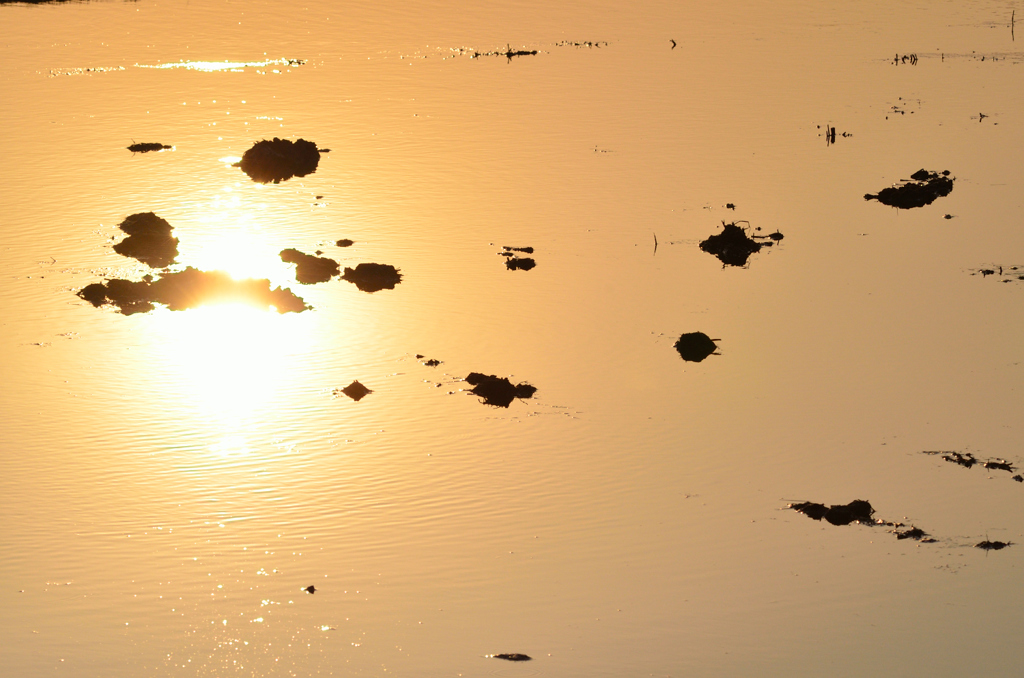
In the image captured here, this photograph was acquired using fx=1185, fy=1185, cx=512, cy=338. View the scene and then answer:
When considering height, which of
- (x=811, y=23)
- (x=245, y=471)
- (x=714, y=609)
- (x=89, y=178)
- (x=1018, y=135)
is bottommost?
(x=714, y=609)

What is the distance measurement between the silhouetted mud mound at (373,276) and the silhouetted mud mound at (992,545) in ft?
26.3

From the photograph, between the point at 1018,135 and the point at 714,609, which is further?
the point at 1018,135

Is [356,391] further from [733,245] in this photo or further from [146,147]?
[146,147]

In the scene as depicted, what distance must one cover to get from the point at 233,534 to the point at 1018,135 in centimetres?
1595

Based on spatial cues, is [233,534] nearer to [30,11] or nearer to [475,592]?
[475,592]

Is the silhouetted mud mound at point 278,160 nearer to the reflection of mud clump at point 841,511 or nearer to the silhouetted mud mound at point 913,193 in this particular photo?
the silhouetted mud mound at point 913,193

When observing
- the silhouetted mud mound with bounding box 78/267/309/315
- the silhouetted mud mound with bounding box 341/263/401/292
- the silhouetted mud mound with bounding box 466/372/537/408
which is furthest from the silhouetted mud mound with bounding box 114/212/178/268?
the silhouetted mud mound with bounding box 466/372/537/408

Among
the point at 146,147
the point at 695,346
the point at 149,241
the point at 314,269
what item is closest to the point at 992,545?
the point at 695,346

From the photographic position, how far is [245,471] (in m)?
11.5

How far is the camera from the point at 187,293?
50.9 ft

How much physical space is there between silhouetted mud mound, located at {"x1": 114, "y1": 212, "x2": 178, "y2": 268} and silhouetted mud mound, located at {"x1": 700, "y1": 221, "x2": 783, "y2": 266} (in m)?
7.50

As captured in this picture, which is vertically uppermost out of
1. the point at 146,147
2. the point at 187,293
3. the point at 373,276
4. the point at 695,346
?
the point at 146,147

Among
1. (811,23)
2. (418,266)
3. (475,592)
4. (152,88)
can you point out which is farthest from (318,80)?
(475,592)

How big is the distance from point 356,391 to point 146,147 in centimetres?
1021
